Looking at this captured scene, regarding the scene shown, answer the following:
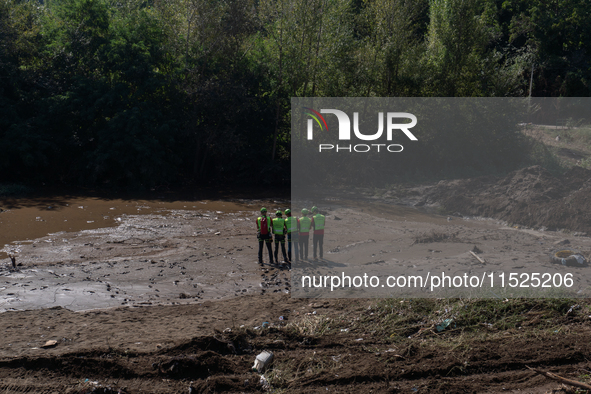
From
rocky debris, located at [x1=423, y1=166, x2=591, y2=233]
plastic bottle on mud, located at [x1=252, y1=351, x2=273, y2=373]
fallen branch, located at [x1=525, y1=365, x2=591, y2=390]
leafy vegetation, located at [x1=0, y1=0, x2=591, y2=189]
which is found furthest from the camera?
leafy vegetation, located at [x1=0, y1=0, x2=591, y2=189]

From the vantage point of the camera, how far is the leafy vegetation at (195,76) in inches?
890

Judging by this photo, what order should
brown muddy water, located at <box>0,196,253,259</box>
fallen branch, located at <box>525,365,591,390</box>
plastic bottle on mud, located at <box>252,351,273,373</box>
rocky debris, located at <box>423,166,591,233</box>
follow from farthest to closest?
rocky debris, located at <box>423,166,591,233</box> → brown muddy water, located at <box>0,196,253,259</box> → plastic bottle on mud, located at <box>252,351,273,373</box> → fallen branch, located at <box>525,365,591,390</box>

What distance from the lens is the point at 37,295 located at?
32.6 feet

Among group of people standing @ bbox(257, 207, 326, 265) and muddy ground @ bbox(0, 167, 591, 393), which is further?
group of people standing @ bbox(257, 207, 326, 265)

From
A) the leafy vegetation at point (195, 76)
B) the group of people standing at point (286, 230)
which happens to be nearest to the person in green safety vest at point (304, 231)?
the group of people standing at point (286, 230)

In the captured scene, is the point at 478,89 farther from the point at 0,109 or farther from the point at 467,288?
the point at 0,109

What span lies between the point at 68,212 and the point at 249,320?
12096 mm

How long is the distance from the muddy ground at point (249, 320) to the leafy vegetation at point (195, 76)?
7.79m

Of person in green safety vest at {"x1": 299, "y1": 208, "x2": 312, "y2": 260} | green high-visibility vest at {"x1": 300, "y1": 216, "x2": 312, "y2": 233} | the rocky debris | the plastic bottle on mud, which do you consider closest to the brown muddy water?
person in green safety vest at {"x1": 299, "y1": 208, "x2": 312, "y2": 260}

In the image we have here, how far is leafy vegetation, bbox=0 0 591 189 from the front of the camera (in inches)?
890

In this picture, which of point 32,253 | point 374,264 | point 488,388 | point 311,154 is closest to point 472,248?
point 374,264

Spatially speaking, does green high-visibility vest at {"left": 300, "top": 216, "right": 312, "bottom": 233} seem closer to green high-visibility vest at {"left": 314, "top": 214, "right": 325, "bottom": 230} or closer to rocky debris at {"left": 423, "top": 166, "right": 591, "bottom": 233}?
green high-visibility vest at {"left": 314, "top": 214, "right": 325, "bottom": 230}

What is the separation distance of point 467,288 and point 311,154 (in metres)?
18.5

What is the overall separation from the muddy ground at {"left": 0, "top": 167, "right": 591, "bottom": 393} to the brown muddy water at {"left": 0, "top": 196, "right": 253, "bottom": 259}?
359mm
